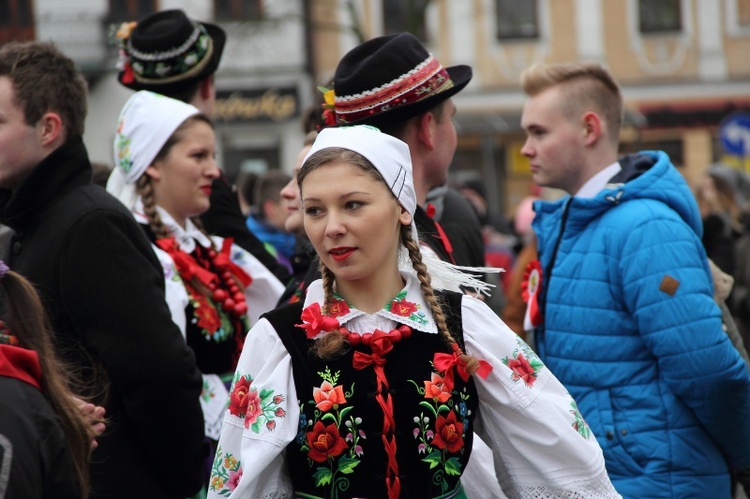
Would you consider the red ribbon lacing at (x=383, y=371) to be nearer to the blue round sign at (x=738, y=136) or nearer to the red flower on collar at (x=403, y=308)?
the red flower on collar at (x=403, y=308)

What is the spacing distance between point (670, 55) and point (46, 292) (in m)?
24.1

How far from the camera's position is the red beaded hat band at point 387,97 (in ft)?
11.3

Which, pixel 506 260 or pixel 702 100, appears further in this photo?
pixel 702 100

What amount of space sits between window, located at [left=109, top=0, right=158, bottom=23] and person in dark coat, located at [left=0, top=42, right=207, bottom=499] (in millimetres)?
22107

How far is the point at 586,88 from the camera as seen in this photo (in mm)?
4410

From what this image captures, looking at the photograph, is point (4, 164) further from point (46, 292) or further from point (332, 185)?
point (332, 185)

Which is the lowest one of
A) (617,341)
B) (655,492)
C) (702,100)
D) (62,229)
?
(702,100)

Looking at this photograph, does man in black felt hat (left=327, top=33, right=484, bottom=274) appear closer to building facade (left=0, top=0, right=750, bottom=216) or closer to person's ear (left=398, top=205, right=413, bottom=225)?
person's ear (left=398, top=205, right=413, bottom=225)

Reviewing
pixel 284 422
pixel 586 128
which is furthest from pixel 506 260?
pixel 284 422

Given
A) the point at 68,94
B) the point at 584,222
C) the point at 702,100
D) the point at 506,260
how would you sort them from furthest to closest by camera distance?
the point at 702,100 < the point at 506,260 < the point at 584,222 < the point at 68,94

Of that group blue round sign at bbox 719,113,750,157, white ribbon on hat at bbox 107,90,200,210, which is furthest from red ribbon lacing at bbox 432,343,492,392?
blue round sign at bbox 719,113,750,157

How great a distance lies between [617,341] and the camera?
3.92 meters

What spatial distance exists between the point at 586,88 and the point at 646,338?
1.10 meters

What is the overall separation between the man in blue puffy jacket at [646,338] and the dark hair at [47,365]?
6.36ft
